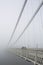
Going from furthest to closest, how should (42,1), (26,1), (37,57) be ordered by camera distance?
(26,1), (42,1), (37,57)

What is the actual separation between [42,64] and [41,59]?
0.69 metres

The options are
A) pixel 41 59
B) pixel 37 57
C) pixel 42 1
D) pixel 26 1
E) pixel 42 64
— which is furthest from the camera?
pixel 26 1

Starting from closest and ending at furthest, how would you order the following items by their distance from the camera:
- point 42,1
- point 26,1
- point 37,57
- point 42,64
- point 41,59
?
point 42,64, point 41,59, point 37,57, point 42,1, point 26,1

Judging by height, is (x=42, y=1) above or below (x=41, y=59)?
above

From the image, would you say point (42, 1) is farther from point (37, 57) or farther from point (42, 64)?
point (42, 64)

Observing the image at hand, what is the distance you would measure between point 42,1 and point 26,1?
6.51 metres

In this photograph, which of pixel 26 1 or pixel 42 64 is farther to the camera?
pixel 26 1

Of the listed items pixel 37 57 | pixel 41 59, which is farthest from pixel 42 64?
→ pixel 37 57

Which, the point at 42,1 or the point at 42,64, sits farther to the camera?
the point at 42,1

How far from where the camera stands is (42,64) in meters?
7.16

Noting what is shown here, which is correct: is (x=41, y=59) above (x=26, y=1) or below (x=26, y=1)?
below

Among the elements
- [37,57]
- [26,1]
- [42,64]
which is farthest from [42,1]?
[42,64]

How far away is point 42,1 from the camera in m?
18.2

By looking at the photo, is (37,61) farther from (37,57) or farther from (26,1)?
(26,1)
